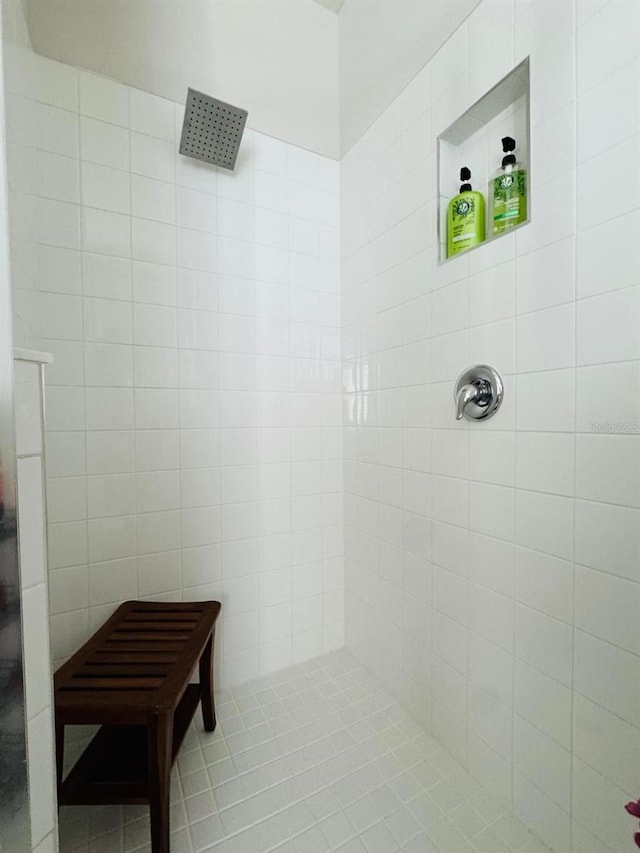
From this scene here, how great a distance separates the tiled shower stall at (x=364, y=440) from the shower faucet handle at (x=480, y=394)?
3 cm

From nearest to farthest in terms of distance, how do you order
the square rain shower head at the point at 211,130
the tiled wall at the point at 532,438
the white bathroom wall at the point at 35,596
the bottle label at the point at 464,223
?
the white bathroom wall at the point at 35,596 < the tiled wall at the point at 532,438 < the bottle label at the point at 464,223 < the square rain shower head at the point at 211,130

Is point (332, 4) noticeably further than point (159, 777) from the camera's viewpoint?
Yes

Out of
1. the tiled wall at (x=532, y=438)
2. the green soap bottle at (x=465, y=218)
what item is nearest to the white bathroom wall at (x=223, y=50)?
the tiled wall at (x=532, y=438)

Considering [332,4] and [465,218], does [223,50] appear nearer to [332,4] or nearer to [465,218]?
[332,4]

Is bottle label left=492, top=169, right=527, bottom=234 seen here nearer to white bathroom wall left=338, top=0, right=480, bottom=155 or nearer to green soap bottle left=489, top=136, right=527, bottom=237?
green soap bottle left=489, top=136, right=527, bottom=237

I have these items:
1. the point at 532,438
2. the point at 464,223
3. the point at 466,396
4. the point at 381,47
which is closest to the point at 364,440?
the point at 466,396

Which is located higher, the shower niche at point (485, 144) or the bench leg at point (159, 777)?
the shower niche at point (485, 144)

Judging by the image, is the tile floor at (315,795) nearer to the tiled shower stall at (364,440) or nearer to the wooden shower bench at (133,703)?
the tiled shower stall at (364,440)

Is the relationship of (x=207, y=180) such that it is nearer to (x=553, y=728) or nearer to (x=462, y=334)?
(x=462, y=334)

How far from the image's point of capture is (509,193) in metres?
0.95

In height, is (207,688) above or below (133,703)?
below

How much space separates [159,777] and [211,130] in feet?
5.88

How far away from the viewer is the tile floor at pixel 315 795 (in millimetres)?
902

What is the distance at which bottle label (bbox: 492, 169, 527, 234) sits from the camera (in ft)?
3.06
